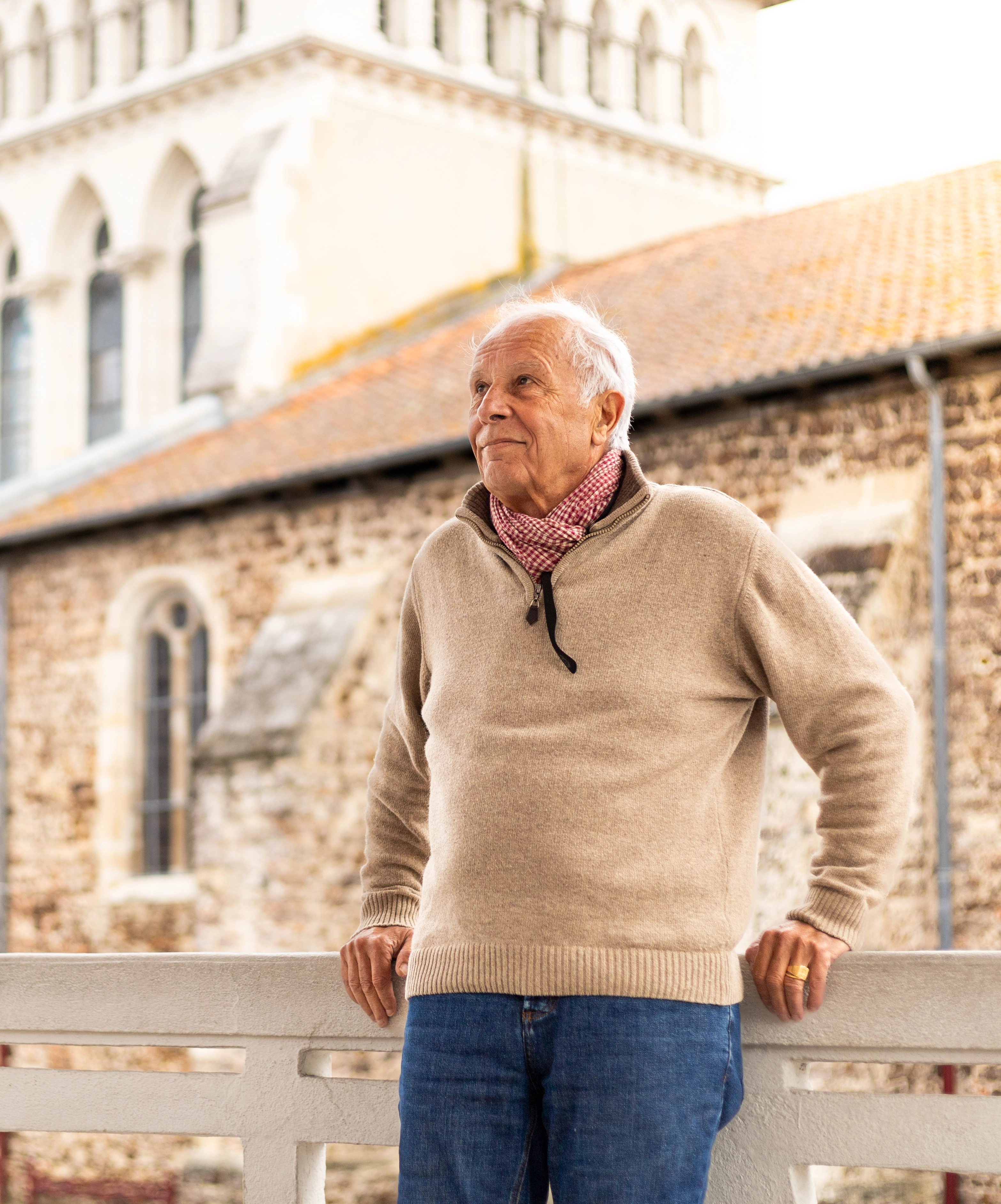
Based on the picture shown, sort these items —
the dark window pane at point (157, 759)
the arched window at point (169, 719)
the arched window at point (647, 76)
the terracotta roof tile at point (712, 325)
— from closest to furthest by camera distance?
1. the terracotta roof tile at point (712, 325)
2. the arched window at point (169, 719)
3. the dark window pane at point (157, 759)
4. the arched window at point (647, 76)

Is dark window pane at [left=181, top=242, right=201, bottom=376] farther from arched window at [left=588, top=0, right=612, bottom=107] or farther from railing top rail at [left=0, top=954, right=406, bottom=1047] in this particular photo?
railing top rail at [left=0, top=954, right=406, bottom=1047]

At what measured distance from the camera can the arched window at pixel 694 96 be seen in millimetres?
22359

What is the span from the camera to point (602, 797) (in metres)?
2.12

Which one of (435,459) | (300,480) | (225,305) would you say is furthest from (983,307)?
(225,305)

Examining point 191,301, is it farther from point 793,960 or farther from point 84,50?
point 793,960

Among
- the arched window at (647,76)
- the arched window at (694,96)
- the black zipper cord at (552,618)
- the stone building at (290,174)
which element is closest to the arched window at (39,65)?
the stone building at (290,174)

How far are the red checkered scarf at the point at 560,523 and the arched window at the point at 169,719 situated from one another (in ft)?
40.4

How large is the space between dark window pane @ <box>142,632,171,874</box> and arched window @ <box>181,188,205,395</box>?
588cm

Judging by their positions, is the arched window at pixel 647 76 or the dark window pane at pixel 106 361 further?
the arched window at pixel 647 76

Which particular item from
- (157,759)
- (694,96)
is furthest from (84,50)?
(157,759)

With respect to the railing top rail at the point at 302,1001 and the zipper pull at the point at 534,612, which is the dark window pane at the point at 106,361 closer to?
the railing top rail at the point at 302,1001

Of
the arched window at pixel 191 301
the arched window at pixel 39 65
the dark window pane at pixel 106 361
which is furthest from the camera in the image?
the arched window at pixel 39 65

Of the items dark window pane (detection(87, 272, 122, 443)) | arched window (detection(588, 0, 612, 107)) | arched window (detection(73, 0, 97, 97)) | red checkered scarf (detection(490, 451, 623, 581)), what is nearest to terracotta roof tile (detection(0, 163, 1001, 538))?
dark window pane (detection(87, 272, 122, 443))

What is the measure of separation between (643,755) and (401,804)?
0.59m
